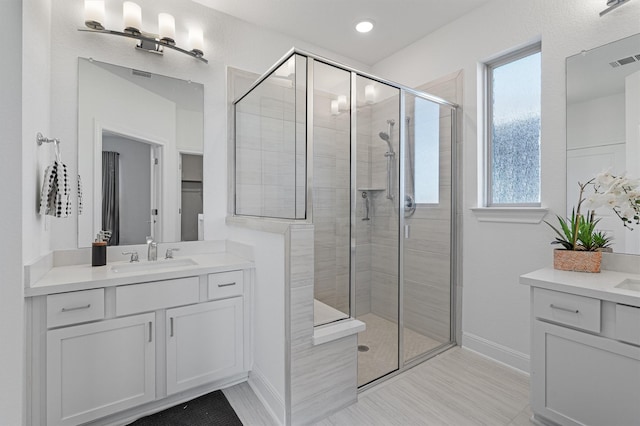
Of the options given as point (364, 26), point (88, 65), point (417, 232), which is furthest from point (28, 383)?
point (364, 26)

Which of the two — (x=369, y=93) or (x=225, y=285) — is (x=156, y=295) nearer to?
(x=225, y=285)

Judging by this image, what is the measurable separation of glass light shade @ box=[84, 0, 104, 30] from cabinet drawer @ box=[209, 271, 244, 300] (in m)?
1.75

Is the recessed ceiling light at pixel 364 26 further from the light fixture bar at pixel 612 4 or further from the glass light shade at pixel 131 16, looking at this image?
the glass light shade at pixel 131 16

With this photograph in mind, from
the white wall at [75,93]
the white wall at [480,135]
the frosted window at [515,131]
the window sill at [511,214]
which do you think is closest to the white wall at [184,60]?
the white wall at [75,93]

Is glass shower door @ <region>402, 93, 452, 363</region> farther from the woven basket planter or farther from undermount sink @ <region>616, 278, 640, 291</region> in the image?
undermount sink @ <region>616, 278, 640, 291</region>

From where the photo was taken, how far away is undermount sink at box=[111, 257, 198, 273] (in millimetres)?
1872

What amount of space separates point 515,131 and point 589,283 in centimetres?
126

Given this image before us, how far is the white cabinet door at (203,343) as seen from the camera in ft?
5.79

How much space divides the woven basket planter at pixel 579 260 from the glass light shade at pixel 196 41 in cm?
277

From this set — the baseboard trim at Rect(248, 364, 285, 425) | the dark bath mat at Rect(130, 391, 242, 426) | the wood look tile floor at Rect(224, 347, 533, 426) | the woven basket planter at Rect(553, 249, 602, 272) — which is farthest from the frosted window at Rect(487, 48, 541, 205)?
the dark bath mat at Rect(130, 391, 242, 426)

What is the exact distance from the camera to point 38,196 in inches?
65.5

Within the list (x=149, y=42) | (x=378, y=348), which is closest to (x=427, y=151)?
(x=378, y=348)

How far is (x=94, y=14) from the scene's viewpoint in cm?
190

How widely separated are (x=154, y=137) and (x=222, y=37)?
1000mm
